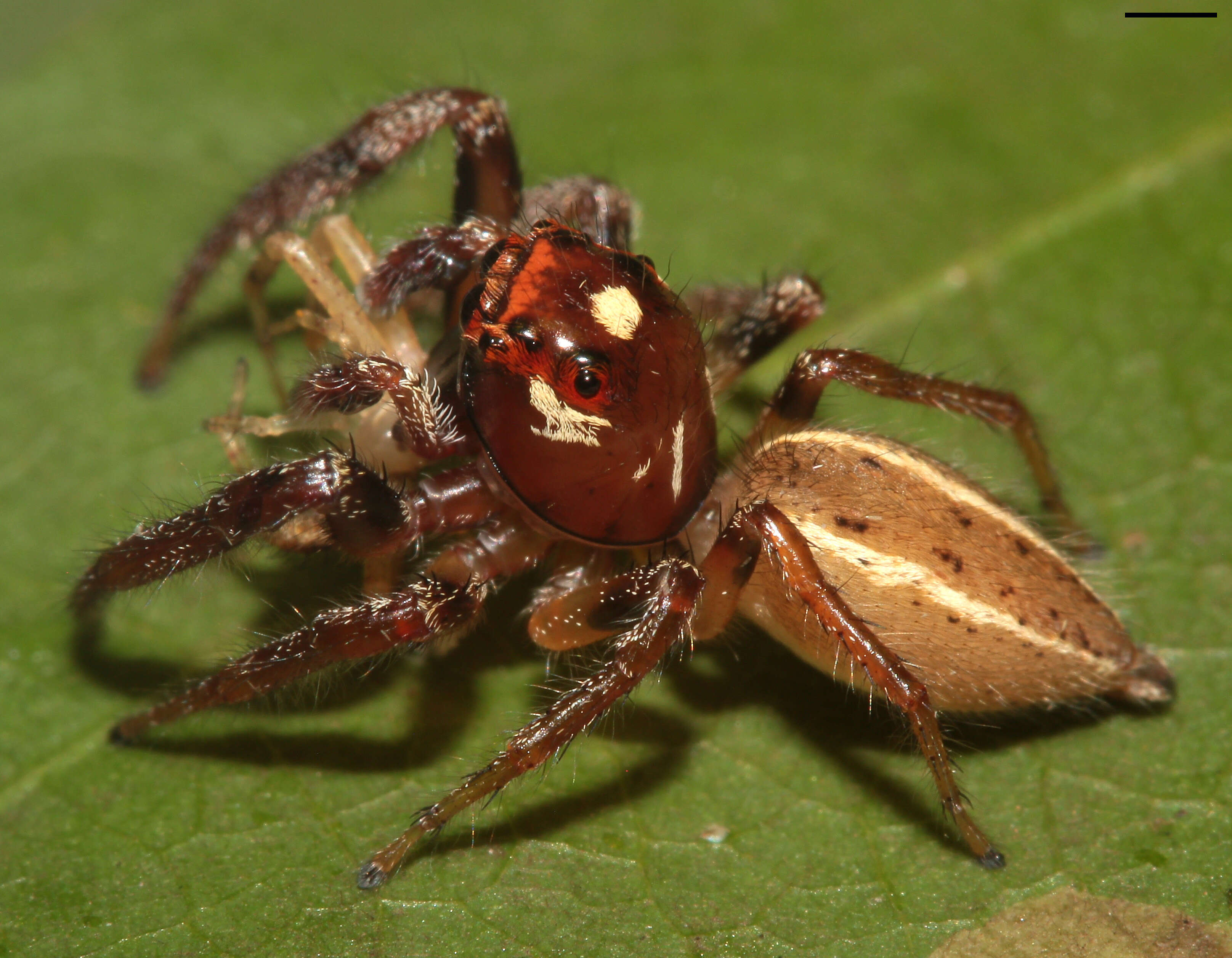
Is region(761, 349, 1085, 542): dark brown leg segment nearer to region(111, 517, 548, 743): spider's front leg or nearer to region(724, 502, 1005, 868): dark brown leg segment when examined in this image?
region(724, 502, 1005, 868): dark brown leg segment

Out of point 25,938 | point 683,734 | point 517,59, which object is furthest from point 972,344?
point 25,938

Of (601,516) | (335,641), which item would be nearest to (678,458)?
(601,516)

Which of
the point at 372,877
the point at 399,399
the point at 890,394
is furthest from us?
the point at 890,394

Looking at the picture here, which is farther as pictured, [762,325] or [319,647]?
[762,325]

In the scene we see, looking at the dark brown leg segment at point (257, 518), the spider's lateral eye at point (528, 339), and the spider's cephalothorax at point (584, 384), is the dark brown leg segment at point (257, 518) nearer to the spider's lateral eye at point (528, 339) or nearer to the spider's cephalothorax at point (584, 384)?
the spider's cephalothorax at point (584, 384)

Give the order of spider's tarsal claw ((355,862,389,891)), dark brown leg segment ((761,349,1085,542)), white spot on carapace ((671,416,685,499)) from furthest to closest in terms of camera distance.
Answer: dark brown leg segment ((761,349,1085,542))
white spot on carapace ((671,416,685,499))
spider's tarsal claw ((355,862,389,891))

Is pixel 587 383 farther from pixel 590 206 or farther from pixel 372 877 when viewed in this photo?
pixel 372 877

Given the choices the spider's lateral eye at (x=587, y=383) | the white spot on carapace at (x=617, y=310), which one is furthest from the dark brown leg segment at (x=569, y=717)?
the white spot on carapace at (x=617, y=310)

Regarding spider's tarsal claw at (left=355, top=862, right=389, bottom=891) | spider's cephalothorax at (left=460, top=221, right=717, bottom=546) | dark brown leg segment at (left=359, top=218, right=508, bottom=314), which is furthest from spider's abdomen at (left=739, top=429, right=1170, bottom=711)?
spider's tarsal claw at (left=355, top=862, right=389, bottom=891)
